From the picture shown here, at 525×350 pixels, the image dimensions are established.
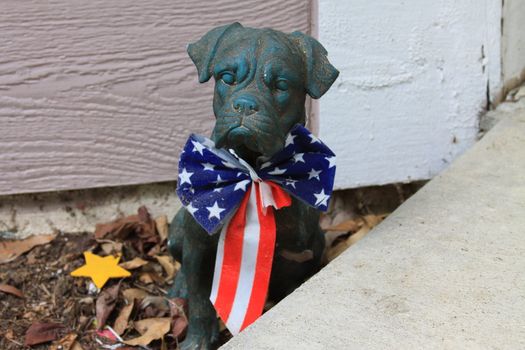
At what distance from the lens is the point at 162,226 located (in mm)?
3080

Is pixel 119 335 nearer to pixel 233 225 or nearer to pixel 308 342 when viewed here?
pixel 233 225

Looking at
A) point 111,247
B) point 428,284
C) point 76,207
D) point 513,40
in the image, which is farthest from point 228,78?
point 513,40

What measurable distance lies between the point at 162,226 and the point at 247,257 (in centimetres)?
95

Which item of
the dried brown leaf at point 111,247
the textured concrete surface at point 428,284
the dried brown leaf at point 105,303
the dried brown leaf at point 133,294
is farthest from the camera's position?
the dried brown leaf at point 111,247

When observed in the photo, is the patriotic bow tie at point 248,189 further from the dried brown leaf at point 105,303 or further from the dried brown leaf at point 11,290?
the dried brown leaf at point 11,290

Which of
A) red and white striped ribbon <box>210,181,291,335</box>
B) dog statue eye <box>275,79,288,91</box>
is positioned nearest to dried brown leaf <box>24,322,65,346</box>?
red and white striped ribbon <box>210,181,291,335</box>

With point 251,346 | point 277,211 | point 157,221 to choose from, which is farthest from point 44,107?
point 251,346

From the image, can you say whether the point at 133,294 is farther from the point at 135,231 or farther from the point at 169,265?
the point at 135,231

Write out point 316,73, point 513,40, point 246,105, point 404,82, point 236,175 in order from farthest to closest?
1. point 513,40
2. point 404,82
3. point 236,175
4. point 316,73
5. point 246,105

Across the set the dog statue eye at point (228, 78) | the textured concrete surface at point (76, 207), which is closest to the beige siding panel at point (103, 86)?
the textured concrete surface at point (76, 207)

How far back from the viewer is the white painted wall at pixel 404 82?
2.84 metres

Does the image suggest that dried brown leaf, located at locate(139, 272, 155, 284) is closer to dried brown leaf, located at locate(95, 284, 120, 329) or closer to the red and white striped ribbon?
dried brown leaf, located at locate(95, 284, 120, 329)

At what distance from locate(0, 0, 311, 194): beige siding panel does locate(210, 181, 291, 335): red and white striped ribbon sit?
84 centimetres

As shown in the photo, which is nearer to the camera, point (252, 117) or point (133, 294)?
point (252, 117)
